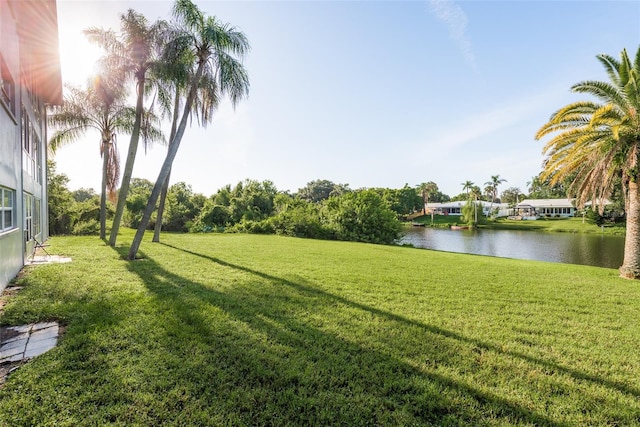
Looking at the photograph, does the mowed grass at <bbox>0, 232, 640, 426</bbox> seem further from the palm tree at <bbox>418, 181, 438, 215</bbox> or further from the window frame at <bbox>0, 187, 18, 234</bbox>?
the palm tree at <bbox>418, 181, 438, 215</bbox>

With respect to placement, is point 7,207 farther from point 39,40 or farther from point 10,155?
point 39,40

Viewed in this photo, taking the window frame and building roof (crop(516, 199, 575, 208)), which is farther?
building roof (crop(516, 199, 575, 208))

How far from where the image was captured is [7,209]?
621 cm

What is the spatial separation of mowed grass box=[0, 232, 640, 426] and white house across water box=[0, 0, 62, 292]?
1313 mm

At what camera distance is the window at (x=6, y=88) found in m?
5.47

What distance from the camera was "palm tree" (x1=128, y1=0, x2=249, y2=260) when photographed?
884 cm

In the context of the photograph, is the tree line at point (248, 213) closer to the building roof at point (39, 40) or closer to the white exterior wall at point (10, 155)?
the building roof at point (39, 40)

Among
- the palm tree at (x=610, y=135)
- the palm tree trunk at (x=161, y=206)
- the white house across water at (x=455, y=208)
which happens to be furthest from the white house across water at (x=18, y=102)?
the white house across water at (x=455, y=208)

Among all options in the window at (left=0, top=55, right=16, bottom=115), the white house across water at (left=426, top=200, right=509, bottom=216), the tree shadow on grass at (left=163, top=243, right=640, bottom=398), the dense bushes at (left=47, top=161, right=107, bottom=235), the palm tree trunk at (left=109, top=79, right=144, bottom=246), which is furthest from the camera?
the white house across water at (left=426, top=200, right=509, bottom=216)

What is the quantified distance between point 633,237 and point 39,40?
58.5 ft

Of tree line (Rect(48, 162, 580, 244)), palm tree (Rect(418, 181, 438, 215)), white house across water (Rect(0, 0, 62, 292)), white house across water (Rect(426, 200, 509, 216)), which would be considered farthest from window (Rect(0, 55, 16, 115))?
palm tree (Rect(418, 181, 438, 215))

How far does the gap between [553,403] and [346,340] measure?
2024 millimetres

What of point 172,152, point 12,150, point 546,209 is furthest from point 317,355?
point 546,209

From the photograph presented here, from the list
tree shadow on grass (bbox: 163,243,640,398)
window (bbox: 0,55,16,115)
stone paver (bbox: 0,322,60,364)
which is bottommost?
tree shadow on grass (bbox: 163,243,640,398)
